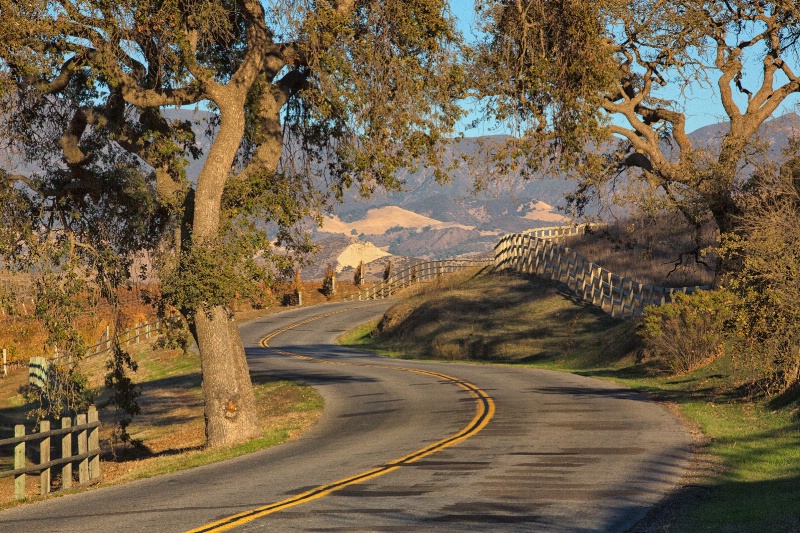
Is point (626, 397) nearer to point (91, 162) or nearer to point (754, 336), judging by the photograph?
point (754, 336)

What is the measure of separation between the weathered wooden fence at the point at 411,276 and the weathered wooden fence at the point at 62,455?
57.7 metres

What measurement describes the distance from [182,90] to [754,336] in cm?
1352

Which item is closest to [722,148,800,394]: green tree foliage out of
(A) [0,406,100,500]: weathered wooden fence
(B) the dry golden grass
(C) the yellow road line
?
(C) the yellow road line

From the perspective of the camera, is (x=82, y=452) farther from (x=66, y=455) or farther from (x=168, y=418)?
(x=168, y=418)

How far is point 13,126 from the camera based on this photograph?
22781 mm

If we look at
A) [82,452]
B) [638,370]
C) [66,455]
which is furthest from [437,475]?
[638,370]

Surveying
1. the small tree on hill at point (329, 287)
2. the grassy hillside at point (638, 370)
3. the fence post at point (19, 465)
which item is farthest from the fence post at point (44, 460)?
the small tree on hill at point (329, 287)

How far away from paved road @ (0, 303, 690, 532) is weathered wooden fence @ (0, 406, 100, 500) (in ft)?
4.51

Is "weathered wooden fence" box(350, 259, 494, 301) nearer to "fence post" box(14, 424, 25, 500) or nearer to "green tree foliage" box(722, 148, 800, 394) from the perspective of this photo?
"green tree foliage" box(722, 148, 800, 394)

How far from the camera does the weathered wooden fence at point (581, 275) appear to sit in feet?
132

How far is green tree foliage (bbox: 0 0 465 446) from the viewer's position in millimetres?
19906

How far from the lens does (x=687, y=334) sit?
30.4 metres

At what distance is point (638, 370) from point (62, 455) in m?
21.2

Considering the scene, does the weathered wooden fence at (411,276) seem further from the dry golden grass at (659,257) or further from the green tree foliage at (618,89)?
the green tree foliage at (618,89)
